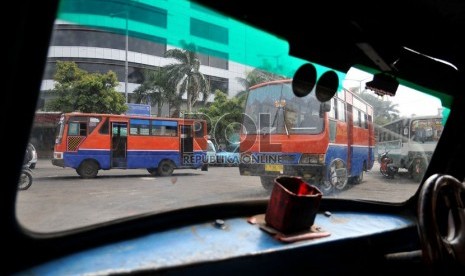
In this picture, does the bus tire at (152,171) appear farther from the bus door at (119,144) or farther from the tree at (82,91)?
the tree at (82,91)

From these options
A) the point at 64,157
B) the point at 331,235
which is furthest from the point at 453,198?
the point at 64,157

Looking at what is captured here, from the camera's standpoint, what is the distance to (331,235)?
2.08 m

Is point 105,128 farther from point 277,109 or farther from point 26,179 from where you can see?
point 277,109

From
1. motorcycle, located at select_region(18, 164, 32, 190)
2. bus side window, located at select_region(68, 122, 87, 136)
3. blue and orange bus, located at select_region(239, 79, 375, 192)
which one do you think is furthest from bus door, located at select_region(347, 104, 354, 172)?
motorcycle, located at select_region(18, 164, 32, 190)

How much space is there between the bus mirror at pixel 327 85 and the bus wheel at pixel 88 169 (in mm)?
1471

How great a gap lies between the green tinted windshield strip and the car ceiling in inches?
3.1

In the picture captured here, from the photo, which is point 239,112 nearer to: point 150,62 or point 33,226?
point 150,62

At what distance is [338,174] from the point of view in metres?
3.15

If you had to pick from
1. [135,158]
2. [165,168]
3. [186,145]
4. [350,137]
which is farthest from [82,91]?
[350,137]

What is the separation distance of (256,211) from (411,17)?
174 centimetres

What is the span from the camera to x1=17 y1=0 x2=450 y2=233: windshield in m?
1.59

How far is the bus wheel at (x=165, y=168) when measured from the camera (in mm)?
2263

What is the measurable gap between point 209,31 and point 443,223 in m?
1.48

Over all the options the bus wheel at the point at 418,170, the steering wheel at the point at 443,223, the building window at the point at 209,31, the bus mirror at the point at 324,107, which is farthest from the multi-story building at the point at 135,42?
the bus wheel at the point at 418,170
